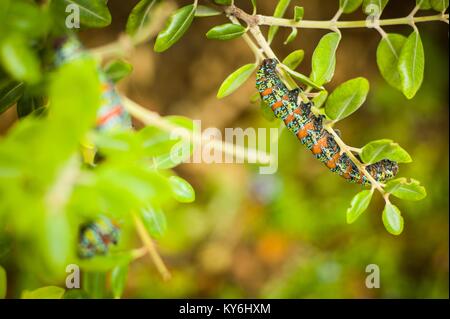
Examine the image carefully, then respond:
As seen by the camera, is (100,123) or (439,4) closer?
(100,123)

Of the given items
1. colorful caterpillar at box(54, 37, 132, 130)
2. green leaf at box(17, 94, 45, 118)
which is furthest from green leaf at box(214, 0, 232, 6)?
green leaf at box(17, 94, 45, 118)

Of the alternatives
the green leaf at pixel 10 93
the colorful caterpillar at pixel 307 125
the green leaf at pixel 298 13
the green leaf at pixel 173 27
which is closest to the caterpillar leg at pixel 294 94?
the colorful caterpillar at pixel 307 125

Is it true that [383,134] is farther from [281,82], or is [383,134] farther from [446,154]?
[281,82]

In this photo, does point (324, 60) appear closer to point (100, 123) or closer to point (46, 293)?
point (100, 123)

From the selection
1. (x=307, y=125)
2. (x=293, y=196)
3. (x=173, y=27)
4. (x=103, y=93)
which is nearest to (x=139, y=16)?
(x=173, y=27)

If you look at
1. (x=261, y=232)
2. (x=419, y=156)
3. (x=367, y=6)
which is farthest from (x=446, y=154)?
(x=367, y=6)

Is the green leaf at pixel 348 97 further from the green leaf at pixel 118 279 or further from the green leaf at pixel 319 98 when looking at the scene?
the green leaf at pixel 118 279
